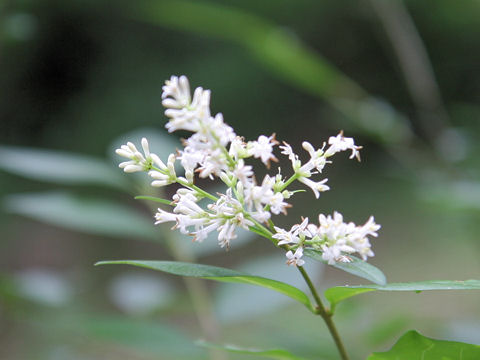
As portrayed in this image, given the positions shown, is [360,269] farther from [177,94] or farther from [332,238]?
[177,94]

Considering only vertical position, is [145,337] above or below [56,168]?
below

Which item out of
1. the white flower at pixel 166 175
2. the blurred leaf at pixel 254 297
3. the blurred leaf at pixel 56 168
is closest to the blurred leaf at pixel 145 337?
the blurred leaf at pixel 254 297

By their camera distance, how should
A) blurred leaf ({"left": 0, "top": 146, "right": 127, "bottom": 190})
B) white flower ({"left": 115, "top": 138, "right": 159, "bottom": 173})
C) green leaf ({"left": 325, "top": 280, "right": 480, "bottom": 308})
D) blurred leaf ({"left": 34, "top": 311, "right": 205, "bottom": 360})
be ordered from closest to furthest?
green leaf ({"left": 325, "top": 280, "right": 480, "bottom": 308}) < white flower ({"left": 115, "top": 138, "right": 159, "bottom": 173}) < blurred leaf ({"left": 34, "top": 311, "right": 205, "bottom": 360}) < blurred leaf ({"left": 0, "top": 146, "right": 127, "bottom": 190})

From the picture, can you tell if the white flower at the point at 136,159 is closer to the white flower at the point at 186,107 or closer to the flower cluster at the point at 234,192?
the flower cluster at the point at 234,192

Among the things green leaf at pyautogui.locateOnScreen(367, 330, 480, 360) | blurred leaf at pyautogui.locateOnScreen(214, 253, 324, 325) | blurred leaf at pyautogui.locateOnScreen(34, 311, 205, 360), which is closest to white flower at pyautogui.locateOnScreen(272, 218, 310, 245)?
green leaf at pyautogui.locateOnScreen(367, 330, 480, 360)

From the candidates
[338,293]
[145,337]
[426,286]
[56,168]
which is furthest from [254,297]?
[426,286]

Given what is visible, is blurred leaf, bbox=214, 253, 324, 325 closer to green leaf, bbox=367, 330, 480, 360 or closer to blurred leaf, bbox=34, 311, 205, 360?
blurred leaf, bbox=34, 311, 205, 360

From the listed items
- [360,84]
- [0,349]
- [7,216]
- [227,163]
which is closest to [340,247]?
[227,163]
